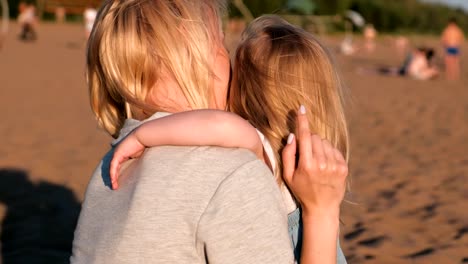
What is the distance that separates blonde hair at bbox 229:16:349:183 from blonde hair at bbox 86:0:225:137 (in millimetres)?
200

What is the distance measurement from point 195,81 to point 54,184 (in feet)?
15.6

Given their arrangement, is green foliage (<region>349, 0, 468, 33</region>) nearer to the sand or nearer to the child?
the sand

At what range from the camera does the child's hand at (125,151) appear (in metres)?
1.61

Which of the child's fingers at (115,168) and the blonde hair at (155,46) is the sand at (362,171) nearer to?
the blonde hair at (155,46)

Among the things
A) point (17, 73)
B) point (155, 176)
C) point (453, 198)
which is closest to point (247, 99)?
point (155, 176)

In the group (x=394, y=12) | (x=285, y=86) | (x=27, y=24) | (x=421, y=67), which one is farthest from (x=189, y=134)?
(x=394, y=12)

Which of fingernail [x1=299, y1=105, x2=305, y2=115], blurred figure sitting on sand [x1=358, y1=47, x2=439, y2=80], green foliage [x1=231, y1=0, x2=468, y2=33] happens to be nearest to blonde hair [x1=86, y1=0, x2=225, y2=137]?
fingernail [x1=299, y1=105, x2=305, y2=115]

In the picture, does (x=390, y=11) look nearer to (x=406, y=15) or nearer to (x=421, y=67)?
(x=406, y=15)

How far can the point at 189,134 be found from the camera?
1.53 meters

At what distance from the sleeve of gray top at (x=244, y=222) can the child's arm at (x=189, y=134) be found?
0.09 metres

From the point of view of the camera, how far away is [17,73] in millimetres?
16531

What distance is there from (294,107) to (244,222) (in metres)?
0.57

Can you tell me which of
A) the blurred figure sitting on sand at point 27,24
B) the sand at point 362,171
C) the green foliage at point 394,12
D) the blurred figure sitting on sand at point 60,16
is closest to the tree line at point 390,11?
the green foliage at point 394,12

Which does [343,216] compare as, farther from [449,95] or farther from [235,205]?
[449,95]
